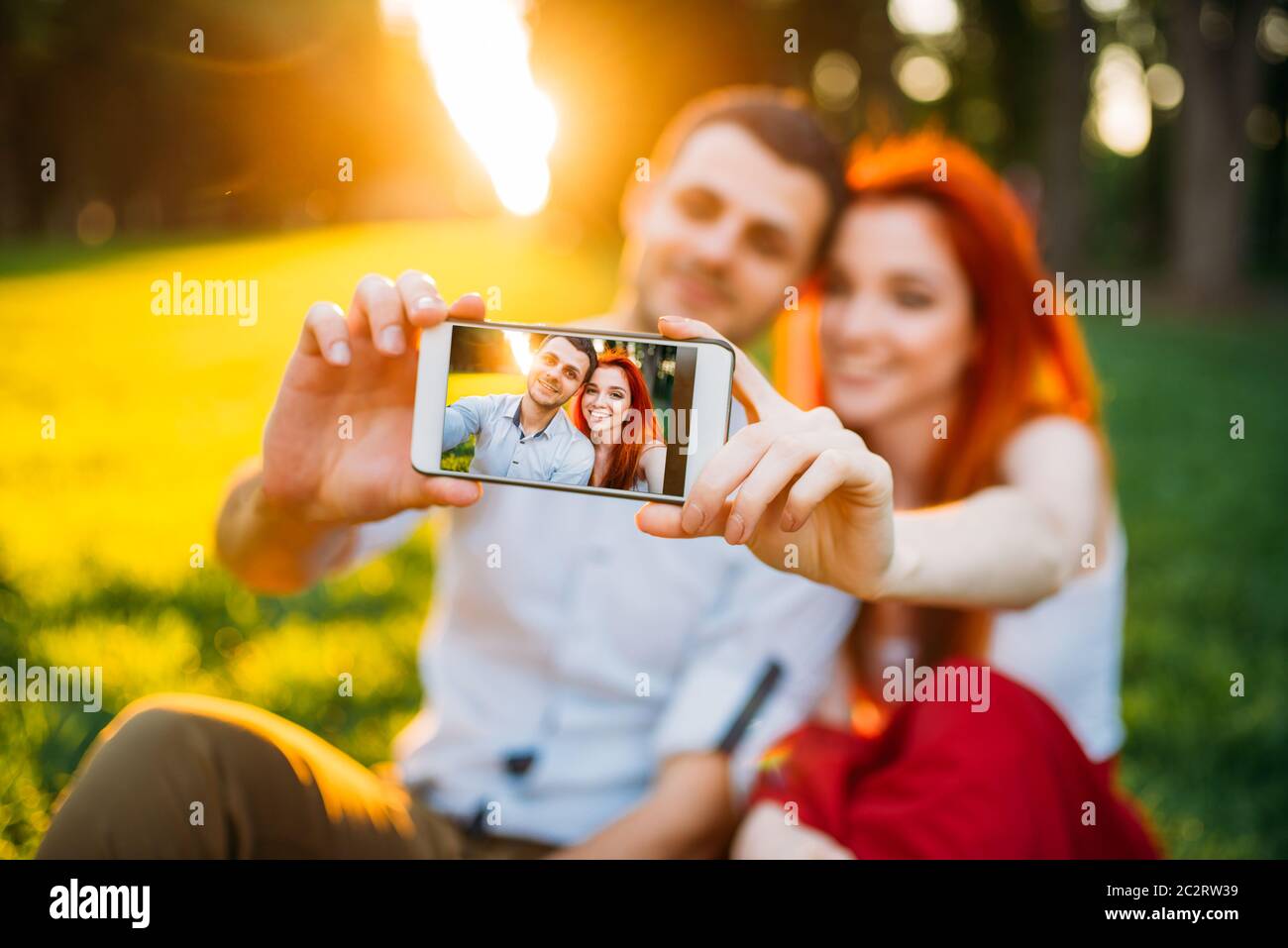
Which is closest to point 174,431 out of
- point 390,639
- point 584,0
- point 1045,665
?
point 390,639

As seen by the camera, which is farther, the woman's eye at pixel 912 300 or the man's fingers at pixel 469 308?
the woman's eye at pixel 912 300

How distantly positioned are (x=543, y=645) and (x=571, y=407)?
0.96m

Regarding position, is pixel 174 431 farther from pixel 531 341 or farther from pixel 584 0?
pixel 584 0

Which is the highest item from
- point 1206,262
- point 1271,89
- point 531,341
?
point 1271,89

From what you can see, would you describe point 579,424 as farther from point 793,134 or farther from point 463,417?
point 793,134

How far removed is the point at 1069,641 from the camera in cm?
236

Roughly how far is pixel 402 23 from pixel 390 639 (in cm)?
1004

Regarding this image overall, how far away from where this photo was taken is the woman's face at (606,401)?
1377mm

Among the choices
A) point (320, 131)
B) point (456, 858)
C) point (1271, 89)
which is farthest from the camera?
point (1271, 89)

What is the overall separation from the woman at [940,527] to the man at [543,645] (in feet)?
0.55

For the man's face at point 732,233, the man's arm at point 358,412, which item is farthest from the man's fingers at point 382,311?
the man's face at point 732,233

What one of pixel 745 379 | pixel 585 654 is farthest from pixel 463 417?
pixel 585 654

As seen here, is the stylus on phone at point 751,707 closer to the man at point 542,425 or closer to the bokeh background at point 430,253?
the man at point 542,425
